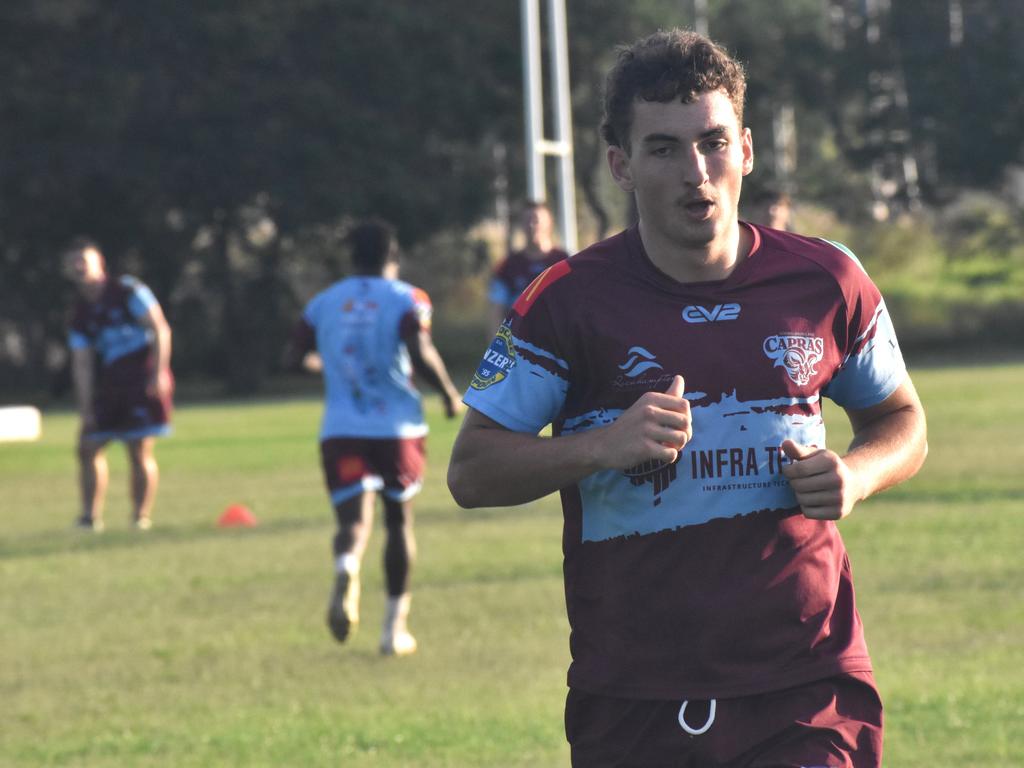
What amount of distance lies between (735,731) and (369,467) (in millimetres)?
6294

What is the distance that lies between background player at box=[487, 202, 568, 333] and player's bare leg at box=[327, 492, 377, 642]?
4.78m

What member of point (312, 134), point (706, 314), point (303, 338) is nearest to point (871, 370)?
point (706, 314)

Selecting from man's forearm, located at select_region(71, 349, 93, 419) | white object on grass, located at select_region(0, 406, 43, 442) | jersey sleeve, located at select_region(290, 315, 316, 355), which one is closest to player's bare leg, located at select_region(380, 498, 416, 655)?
jersey sleeve, located at select_region(290, 315, 316, 355)

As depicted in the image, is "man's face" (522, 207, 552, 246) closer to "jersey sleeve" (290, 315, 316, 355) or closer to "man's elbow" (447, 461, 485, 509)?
"jersey sleeve" (290, 315, 316, 355)

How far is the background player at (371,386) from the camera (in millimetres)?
9953

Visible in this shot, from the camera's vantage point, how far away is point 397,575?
9.88 m

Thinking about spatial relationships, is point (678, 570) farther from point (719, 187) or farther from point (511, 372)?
point (719, 187)

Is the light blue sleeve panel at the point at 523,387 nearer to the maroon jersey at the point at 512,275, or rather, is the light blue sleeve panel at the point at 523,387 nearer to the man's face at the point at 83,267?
the maroon jersey at the point at 512,275

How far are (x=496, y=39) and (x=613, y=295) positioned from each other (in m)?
47.9

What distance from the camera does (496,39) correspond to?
167 ft

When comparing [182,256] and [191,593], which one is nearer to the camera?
[191,593]

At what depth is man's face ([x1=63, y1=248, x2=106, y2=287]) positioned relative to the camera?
50.2 ft

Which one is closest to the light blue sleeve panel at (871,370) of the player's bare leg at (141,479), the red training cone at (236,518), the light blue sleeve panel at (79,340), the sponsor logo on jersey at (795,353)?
the sponsor logo on jersey at (795,353)

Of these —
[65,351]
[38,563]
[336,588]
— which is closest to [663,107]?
[336,588]
